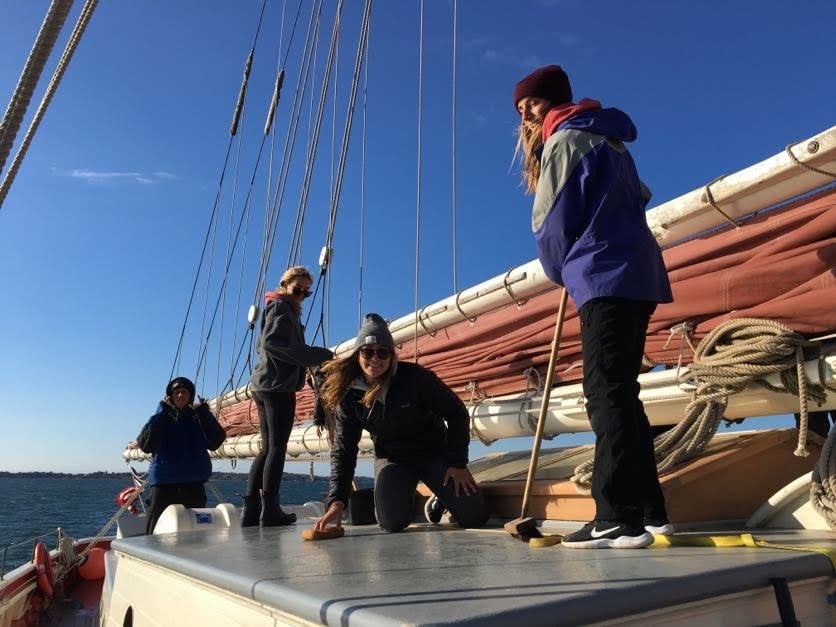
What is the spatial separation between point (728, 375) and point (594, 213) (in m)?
0.82

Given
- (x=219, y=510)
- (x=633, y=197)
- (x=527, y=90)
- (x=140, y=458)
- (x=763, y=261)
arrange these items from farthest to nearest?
(x=140, y=458), (x=219, y=510), (x=763, y=261), (x=527, y=90), (x=633, y=197)

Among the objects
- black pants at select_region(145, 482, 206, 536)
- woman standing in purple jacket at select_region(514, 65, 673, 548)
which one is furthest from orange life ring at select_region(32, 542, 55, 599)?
woman standing in purple jacket at select_region(514, 65, 673, 548)

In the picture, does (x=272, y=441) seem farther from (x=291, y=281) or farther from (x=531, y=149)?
(x=531, y=149)

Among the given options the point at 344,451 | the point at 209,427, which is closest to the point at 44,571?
the point at 209,427

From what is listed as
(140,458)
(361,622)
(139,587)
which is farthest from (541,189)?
(140,458)

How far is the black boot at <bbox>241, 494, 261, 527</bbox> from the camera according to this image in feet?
13.0

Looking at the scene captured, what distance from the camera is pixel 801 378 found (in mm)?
2383

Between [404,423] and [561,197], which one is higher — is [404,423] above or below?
below

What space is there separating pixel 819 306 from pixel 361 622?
195 cm

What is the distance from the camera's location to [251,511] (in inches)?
156

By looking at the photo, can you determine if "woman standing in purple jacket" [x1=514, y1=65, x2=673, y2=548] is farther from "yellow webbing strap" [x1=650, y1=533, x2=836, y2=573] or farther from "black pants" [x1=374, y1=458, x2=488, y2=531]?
"black pants" [x1=374, y1=458, x2=488, y2=531]

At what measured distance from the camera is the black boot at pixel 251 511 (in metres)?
3.95

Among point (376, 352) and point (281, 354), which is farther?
point (281, 354)

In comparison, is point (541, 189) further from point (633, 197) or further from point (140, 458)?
point (140, 458)
